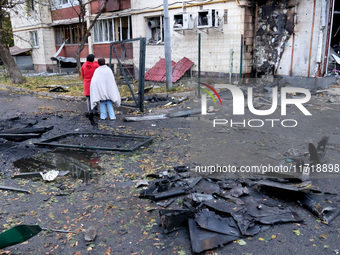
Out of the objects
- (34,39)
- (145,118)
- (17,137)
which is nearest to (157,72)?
(145,118)

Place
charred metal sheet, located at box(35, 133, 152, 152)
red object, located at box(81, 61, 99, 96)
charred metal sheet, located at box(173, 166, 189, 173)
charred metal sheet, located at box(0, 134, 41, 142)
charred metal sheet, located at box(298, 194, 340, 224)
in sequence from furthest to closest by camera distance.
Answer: red object, located at box(81, 61, 99, 96), charred metal sheet, located at box(0, 134, 41, 142), charred metal sheet, located at box(35, 133, 152, 152), charred metal sheet, located at box(173, 166, 189, 173), charred metal sheet, located at box(298, 194, 340, 224)

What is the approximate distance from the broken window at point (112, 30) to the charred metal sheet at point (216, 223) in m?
16.6

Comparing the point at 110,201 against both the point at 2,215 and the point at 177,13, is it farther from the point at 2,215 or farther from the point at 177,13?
the point at 177,13

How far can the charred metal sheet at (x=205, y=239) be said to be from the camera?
2.83m

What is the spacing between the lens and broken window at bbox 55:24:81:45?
74.8 feet

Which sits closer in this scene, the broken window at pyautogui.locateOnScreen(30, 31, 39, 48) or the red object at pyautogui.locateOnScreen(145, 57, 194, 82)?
the red object at pyautogui.locateOnScreen(145, 57, 194, 82)

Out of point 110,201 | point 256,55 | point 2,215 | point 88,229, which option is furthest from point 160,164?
point 256,55

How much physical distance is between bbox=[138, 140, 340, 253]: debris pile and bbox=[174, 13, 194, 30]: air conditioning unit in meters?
10.7

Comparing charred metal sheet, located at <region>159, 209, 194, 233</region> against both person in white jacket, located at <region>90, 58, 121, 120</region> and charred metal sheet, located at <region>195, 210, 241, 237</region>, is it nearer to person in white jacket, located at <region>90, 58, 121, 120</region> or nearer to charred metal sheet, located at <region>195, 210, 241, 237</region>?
charred metal sheet, located at <region>195, 210, 241, 237</region>

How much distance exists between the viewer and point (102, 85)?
7320mm

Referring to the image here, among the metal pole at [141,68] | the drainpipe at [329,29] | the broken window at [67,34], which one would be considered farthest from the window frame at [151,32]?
the metal pole at [141,68]

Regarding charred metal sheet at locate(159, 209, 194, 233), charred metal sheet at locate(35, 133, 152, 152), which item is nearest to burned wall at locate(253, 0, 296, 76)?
charred metal sheet at locate(35, 133, 152, 152)

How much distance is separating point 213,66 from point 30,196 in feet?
37.0

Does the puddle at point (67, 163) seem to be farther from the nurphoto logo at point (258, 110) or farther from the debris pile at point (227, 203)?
the nurphoto logo at point (258, 110)
